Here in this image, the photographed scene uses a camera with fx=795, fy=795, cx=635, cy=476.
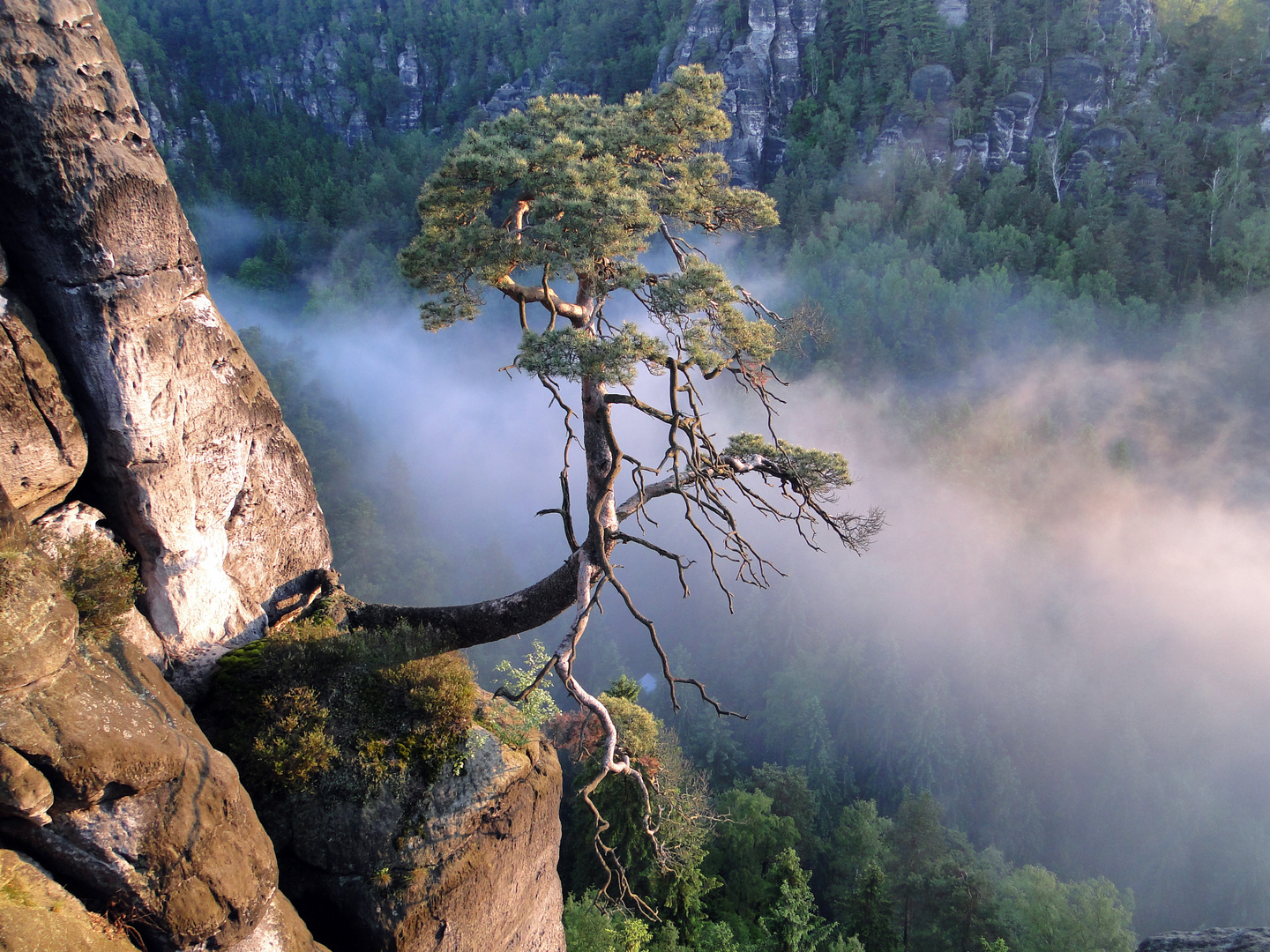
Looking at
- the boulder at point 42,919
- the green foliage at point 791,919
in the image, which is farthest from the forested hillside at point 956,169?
the boulder at point 42,919

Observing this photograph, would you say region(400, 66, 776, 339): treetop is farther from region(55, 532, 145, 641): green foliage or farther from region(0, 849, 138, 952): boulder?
region(0, 849, 138, 952): boulder

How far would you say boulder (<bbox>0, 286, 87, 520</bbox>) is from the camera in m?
5.74

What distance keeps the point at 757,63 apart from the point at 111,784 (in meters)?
87.1

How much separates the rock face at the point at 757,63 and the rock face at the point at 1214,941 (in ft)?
237

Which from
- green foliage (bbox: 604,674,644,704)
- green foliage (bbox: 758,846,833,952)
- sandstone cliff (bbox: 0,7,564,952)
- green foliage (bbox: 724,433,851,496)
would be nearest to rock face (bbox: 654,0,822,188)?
green foliage (bbox: 604,674,644,704)

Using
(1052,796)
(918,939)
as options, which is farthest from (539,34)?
(918,939)

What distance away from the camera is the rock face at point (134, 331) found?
5.82m

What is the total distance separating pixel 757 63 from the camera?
3113 inches

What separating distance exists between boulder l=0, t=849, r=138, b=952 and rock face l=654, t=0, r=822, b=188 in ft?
262

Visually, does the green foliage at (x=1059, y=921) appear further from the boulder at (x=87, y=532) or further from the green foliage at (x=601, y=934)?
the boulder at (x=87, y=532)

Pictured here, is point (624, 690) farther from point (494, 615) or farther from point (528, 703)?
point (494, 615)

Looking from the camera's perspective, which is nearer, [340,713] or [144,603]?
[144,603]

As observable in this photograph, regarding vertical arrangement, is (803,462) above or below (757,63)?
below

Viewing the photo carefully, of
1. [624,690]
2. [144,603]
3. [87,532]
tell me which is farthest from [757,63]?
[87,532]
